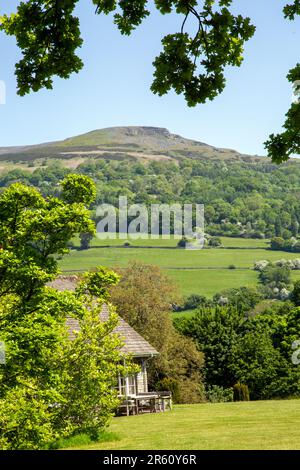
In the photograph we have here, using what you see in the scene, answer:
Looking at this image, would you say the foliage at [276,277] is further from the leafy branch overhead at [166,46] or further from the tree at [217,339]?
the leafy branch overhead at [166,46]

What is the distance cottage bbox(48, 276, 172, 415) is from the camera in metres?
34.4

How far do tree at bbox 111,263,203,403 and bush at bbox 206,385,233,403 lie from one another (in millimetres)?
737

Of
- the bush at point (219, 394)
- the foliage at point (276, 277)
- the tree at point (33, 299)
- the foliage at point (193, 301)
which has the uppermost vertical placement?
the tree at point (33, 299)

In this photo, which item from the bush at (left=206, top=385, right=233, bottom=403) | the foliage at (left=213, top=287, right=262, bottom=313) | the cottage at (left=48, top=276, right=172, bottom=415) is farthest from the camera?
the foliage at (left=213, top=287, right=262, bottom=313)

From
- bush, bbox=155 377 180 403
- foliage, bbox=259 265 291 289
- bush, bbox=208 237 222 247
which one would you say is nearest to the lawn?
bush, bbox=155 377 180 403

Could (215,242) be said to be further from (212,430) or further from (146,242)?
(212,430)

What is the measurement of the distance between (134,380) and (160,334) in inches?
323

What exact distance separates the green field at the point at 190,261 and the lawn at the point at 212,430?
380 feet

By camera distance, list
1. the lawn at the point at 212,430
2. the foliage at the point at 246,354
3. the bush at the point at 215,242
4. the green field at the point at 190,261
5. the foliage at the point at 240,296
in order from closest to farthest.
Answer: the lawn at the point at 212,430 < the foliage at the point at 246,354 < the foliage at the point at 240,296 < the green field at the point at 190,261 < the bush at the point at 215,242

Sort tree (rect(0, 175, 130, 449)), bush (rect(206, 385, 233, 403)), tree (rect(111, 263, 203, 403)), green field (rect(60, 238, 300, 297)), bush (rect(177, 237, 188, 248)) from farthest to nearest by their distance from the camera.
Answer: bush (rect(177, 237, 188, 248))
green field (rect(60, 238, 300, 297))
tree (rect(111, 263, 203, 403))
bush (rect(206, 385, 233, 403))
tree (rect(0, 175, 130, 449))

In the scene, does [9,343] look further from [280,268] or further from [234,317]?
[280,268]

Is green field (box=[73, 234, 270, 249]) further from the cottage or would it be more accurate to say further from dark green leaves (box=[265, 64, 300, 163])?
dark green leaves (box=[265, 64, 300, 163])

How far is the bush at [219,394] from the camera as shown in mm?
43906

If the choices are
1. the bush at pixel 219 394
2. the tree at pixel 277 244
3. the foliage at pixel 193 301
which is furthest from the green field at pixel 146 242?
the bush at pixel 219 394
